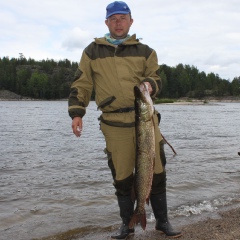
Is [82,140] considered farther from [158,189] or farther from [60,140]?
[158,189]

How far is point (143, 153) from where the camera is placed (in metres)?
4.58

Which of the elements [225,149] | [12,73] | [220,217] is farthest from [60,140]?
[12,73]

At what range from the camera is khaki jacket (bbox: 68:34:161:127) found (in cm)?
473

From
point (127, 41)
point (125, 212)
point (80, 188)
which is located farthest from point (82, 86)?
point (80, 188)

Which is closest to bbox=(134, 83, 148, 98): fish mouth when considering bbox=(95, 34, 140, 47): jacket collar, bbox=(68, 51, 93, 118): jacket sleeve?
bbox=(95, 34, 140, 47): jacket collar

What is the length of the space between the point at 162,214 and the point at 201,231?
0.63 metres

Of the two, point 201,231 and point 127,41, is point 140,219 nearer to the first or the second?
point 201,231

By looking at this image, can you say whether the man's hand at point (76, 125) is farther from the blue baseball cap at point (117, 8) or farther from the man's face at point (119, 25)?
the blue baseball cap at point (117, 8)

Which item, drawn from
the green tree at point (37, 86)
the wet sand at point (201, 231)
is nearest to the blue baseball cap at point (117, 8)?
the wet sand at point (201, 231)

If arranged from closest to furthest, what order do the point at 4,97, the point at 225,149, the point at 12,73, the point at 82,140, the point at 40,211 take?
the point at 40,211, the point at 225,149, the point at 82,140, the point at 4,97, the point at 12,73

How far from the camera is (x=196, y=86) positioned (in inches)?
5989

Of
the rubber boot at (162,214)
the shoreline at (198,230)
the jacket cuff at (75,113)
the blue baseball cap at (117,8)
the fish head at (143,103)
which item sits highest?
the blue baseball cap at (117,8)

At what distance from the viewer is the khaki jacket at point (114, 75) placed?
15.5 ft

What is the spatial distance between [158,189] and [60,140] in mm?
15778
